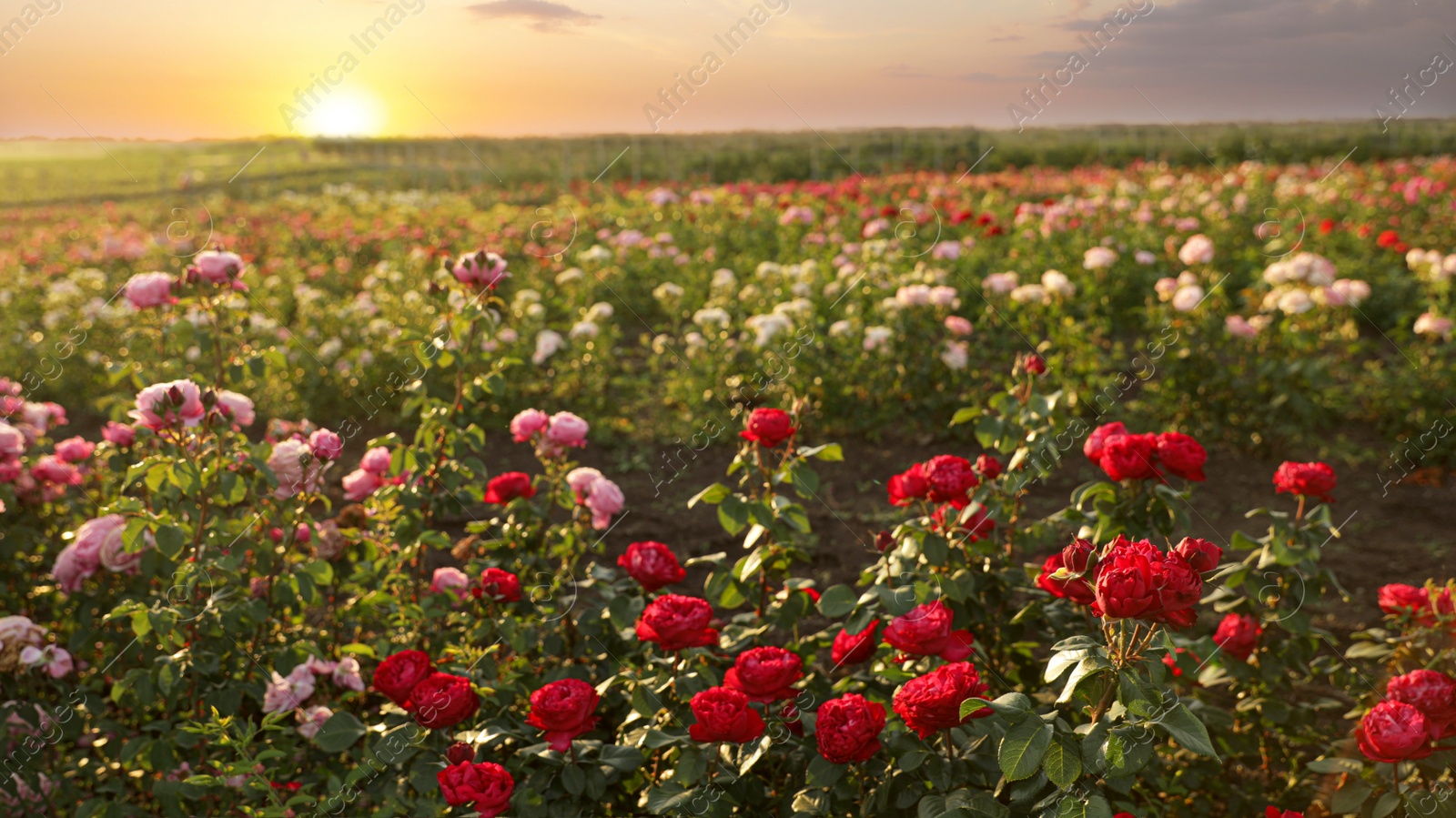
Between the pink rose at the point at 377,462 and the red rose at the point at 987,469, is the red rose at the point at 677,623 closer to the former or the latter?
the red rose at the point at 987,469

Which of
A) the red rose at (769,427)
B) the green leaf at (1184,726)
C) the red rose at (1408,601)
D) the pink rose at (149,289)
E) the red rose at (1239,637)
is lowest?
the red rose at (1239,637)

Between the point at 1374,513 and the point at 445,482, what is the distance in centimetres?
440

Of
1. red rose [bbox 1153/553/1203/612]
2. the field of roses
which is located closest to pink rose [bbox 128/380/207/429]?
the field of roses

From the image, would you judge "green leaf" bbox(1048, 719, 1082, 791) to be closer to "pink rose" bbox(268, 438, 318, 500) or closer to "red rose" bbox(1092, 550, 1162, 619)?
"red rose" bbox(1092, 550, 1162, 619)

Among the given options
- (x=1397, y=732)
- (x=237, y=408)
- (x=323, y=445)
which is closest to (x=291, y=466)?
(x=323, y=445)

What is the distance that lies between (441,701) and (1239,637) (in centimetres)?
204

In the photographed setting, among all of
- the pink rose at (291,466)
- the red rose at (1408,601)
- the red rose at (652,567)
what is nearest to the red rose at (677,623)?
the red rose at (652,567)

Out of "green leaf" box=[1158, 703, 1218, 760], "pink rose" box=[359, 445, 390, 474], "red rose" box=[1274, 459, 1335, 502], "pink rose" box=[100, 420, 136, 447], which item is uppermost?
"pink rose" box=[100, 420, 136, 447]

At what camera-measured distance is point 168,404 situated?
218 centimetres

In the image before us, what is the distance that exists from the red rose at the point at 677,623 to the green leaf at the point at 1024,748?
67cm

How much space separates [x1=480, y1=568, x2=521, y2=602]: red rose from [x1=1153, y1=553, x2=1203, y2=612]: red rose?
64.4 inches

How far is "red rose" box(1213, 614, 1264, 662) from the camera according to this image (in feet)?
7.89

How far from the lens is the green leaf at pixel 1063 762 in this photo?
1.37 meters

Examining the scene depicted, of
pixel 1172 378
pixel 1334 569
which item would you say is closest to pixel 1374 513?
pixel 1334 569
